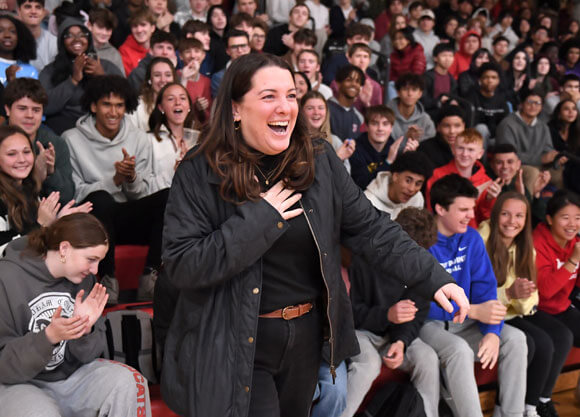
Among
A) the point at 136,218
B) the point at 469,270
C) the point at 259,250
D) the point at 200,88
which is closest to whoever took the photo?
the point at 259,250

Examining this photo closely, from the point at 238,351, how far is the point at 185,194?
13.3 inches

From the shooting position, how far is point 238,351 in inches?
52.4

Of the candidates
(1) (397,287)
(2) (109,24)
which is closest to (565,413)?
(1) (397,287)

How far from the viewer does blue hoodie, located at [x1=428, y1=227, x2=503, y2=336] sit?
2.73 meters

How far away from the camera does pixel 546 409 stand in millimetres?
2803

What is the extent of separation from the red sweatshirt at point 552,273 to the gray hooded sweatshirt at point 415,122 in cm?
Answer: 169

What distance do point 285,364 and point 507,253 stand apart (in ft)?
6.13

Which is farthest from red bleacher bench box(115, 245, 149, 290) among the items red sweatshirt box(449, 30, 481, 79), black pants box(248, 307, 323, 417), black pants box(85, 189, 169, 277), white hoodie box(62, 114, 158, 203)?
red sweatshirt box(449, 30, 481, 79)

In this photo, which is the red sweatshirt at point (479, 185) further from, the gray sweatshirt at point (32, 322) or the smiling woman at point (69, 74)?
the gray sweatshirt at point (32, 322)

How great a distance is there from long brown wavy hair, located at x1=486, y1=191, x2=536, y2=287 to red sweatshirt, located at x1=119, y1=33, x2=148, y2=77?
2836 mm

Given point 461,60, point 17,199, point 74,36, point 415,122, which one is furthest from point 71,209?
point 461,60

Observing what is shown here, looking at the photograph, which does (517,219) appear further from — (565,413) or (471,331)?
(565,413)

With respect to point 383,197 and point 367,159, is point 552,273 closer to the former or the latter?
point 383,197

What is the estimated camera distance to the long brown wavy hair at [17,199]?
2.50 meters
